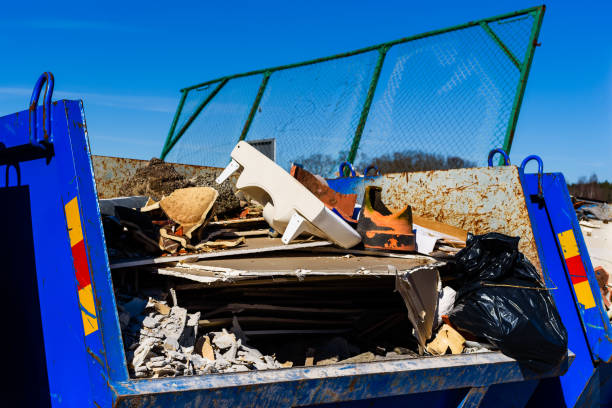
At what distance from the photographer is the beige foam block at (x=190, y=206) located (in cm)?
276

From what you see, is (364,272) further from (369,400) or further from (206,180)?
(206,180)

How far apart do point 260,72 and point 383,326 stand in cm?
431

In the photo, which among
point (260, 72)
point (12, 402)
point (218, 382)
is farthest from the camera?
point (260, 72)

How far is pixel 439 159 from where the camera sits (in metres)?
4.20

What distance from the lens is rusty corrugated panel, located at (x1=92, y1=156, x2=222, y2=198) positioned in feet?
14.1

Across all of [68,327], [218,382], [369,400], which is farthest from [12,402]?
[369,400]

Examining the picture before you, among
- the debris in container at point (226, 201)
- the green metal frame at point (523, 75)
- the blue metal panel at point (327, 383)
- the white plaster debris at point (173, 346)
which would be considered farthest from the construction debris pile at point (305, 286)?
the green metal frame at point (523, 75)

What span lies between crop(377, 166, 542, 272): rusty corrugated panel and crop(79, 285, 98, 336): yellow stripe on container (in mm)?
2055

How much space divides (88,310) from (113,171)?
9.99ft

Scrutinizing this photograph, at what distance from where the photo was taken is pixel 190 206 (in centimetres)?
281

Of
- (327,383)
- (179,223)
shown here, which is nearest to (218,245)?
(179,223)

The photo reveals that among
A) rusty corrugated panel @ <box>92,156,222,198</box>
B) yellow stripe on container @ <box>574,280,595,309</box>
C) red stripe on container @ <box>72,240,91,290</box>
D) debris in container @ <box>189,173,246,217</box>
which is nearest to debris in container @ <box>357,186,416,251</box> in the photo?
yellow stripe on container @ <box>574,280,595,309</box>

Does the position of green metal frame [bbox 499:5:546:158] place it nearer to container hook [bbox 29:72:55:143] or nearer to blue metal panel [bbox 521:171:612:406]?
blue metal panel [bbox 521:171:612:406]

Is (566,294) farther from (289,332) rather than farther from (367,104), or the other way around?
(367,104)
